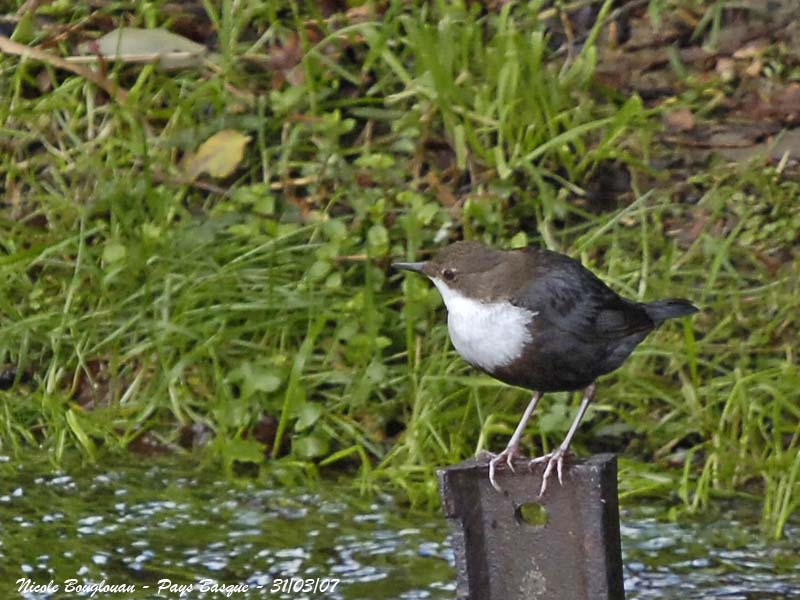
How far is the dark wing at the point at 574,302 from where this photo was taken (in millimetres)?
4055

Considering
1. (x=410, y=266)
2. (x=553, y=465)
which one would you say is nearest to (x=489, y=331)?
(x=410, y=266)

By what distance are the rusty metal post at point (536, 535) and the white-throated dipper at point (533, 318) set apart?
540 mm

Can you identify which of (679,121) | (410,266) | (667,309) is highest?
(679,121)

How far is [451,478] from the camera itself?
3182mm

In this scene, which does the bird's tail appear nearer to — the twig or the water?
the water

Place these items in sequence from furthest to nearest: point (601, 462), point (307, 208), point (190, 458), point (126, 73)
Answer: point (126, 73), point (307, 208), point (190, 458), point (601, 462)

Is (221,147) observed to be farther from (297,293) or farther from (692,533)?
(692,533)

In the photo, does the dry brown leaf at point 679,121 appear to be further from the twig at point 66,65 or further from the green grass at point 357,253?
the twig at point 66,65

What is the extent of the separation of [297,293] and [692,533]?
1618mm

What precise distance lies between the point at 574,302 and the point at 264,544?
1.14 meters

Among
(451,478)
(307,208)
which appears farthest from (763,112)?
(451,478)

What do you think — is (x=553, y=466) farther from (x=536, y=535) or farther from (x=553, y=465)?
(x=536, y=535)

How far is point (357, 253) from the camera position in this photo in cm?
571

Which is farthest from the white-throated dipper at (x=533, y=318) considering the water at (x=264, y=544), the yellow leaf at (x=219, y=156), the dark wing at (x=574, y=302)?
the yellow leaf at (x=219, y=156)
